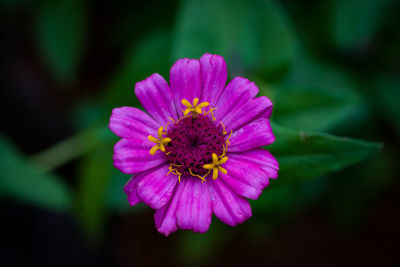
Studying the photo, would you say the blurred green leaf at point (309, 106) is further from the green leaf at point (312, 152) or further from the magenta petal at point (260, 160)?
the magenta petal at point (260, 160)

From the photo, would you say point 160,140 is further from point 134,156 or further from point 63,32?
point 63,32

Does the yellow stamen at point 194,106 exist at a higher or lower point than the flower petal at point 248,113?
higher

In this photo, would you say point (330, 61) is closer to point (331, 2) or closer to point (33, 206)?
point (331, 2)

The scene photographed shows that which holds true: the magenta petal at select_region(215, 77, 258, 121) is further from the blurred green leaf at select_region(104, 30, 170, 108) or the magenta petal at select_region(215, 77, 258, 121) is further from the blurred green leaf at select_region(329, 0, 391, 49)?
the blurred green leaf at select_region(329, 0, 391, 49)

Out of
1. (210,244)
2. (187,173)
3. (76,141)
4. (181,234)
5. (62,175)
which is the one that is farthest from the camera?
(62,175)

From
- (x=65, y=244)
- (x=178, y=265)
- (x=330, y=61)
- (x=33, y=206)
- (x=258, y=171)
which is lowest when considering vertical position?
(x=178, y=265)

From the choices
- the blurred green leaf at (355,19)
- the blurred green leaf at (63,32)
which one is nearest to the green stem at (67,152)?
the blurred green leaf at (63,32)

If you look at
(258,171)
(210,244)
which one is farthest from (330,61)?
(258,171)
